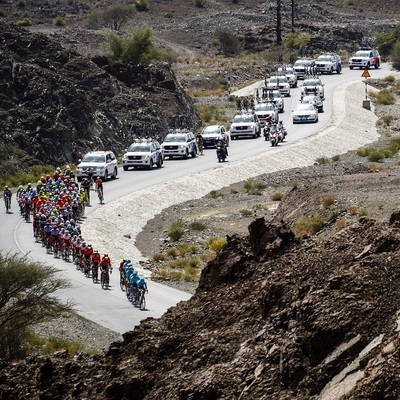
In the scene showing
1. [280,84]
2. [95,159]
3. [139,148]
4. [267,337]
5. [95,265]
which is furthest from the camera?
[280,84]

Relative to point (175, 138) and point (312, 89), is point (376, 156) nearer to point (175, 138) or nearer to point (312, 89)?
point (175, 138)

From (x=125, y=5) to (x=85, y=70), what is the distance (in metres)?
63.1

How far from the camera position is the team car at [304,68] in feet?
348

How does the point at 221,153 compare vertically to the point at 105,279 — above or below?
below

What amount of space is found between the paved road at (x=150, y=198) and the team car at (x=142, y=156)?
0.54 m

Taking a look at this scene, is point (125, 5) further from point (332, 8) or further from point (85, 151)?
point (85, 151)

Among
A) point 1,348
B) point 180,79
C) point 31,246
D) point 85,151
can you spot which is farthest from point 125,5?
point 1,348

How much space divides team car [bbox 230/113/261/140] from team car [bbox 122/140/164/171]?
12.6 meters

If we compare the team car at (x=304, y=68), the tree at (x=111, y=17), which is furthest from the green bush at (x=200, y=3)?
the team car at (x=304, y=68)

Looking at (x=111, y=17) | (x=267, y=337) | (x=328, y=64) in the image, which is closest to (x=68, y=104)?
(x=328, y=64)

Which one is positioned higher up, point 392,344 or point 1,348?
point 392,344

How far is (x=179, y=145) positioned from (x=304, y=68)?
42.7 meters

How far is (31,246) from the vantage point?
4084cm

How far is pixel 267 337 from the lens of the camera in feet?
59.6
